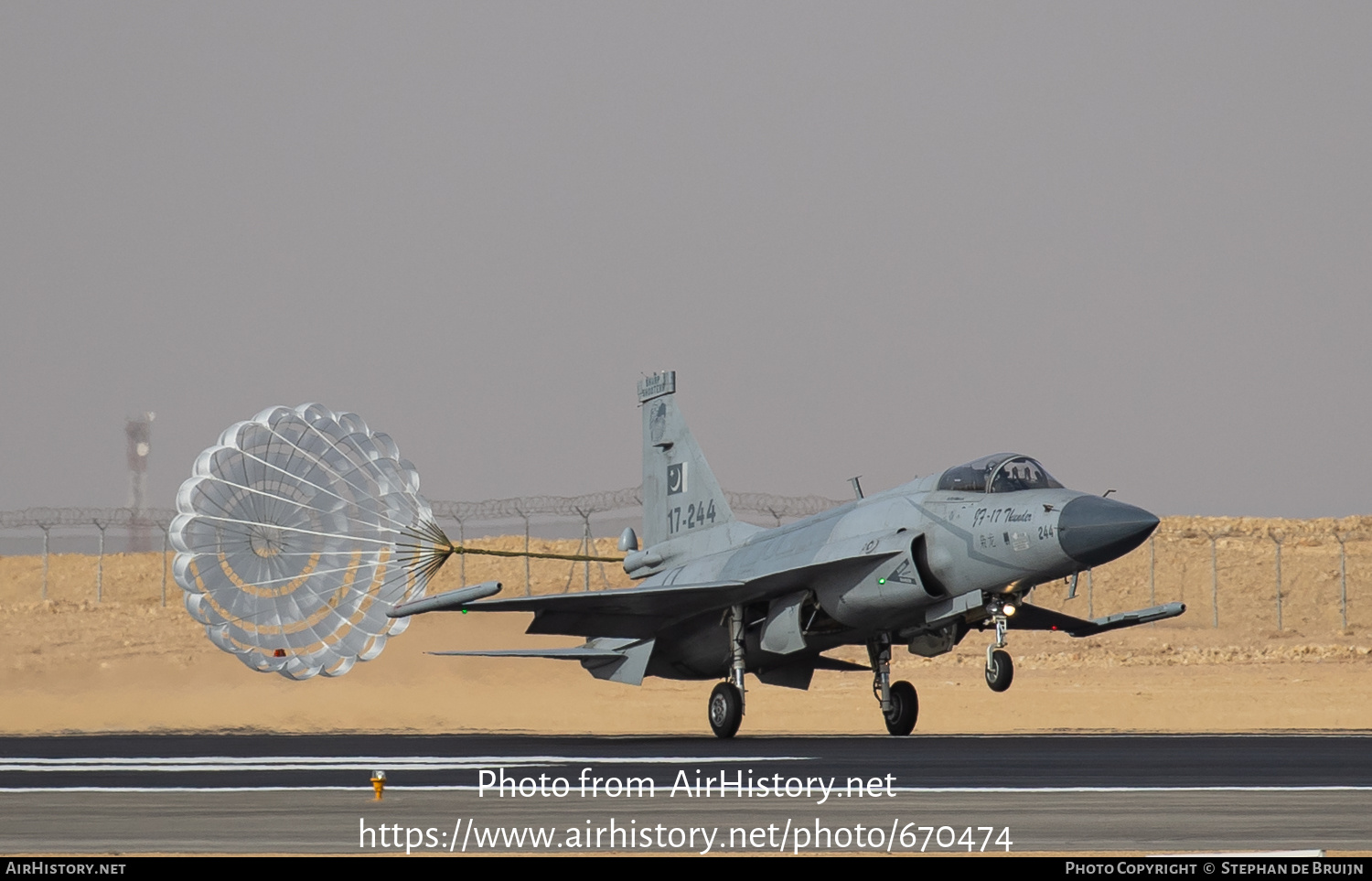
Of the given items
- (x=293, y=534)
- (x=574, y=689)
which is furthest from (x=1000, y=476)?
(x=574, y=689)

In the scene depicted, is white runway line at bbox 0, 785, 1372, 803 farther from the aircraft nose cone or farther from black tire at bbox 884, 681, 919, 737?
black tire at bbox 884, 681, 919, 737

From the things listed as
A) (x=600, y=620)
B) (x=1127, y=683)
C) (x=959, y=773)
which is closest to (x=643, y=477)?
(x=600, y=620)

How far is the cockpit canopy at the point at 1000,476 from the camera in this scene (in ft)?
70.5

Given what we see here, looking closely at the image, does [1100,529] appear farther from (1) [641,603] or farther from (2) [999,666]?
(1) [641,603]

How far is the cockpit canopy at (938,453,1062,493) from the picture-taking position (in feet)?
70.5

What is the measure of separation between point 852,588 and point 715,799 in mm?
9058

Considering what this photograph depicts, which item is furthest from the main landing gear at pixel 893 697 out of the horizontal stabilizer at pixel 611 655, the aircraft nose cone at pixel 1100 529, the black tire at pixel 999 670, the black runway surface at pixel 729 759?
the aircraft nose cone at pixel 1100 529

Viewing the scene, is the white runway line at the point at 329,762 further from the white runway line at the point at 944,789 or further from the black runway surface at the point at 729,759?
the white runway line at the point at 944,789

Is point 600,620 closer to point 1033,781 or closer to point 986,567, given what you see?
point 986,567

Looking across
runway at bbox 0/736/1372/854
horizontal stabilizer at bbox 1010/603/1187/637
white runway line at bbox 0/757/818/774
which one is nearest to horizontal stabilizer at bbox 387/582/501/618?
runway at bbox 0/736/1372/854

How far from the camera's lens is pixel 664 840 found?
→ 1103cm

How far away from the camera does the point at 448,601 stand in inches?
880

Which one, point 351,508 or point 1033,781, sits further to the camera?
point 351,508
